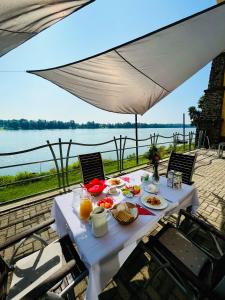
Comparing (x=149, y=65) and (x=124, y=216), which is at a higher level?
(x=149, y=65)

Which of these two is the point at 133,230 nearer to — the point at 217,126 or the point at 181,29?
the point at 181,29

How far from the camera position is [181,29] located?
1.81 metres

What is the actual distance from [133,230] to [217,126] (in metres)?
10.5

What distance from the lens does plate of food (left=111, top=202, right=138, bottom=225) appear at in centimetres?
147

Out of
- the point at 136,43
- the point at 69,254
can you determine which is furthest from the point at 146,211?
the point at 136,43

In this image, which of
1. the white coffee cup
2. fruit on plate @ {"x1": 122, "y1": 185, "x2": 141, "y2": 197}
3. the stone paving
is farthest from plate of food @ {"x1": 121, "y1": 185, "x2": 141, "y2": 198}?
the stone paving

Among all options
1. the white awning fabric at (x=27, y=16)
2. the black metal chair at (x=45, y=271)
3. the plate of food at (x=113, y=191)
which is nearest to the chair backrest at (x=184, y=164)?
the plate of food at (x=113, y=191)

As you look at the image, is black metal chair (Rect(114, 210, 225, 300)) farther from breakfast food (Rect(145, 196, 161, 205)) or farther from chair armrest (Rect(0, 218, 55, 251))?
chair armrest (Rect(0, 218, 55, 251))

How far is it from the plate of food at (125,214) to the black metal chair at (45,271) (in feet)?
1.55

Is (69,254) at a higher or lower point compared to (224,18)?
lower

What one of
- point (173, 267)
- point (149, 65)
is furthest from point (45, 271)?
point (149, 65)

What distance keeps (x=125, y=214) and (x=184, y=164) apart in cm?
184

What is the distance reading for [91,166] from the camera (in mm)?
3125

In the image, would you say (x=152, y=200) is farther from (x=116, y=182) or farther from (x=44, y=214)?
(x=44, y=214)
